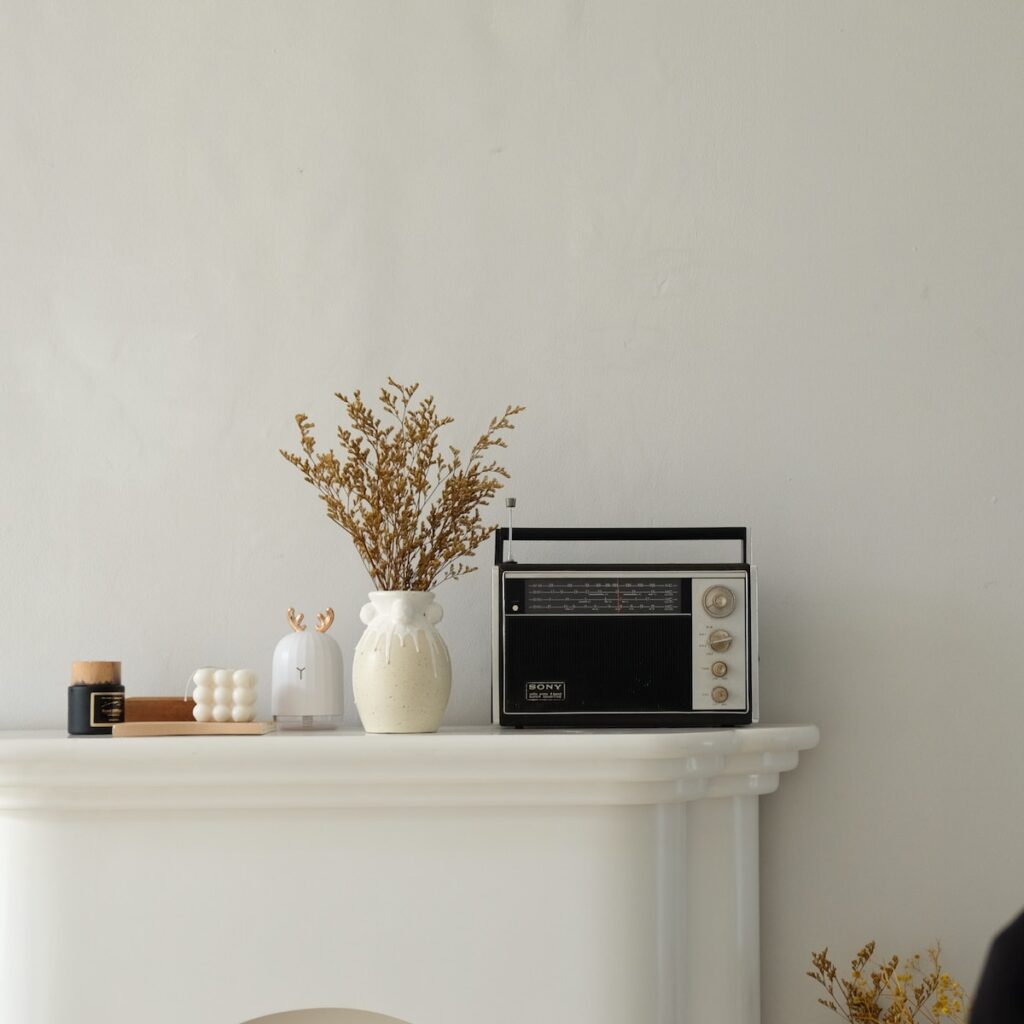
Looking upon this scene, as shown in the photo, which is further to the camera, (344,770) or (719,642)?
(719,642)

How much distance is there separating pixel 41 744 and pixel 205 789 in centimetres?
15

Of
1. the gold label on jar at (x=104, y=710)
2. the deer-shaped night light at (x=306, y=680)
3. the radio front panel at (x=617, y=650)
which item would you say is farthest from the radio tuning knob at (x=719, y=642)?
the gold label on jar at (x=104, y=710)

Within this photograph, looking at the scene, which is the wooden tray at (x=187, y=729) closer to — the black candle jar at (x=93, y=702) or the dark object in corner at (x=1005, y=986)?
the black candle jar at (x=93, y=702)

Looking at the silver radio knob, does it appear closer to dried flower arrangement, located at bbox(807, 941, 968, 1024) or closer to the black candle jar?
dried flower arrangement, located at bbox(807, 941, 968, 1024)

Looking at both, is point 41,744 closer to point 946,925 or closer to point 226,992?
point 226,992

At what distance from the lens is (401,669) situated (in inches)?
44.7

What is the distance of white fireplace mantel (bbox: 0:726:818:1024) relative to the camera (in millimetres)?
1062

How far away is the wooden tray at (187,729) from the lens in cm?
111

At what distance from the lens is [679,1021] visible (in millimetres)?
1137

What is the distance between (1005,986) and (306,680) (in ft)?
2.78

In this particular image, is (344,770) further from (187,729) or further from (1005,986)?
(1005,986)

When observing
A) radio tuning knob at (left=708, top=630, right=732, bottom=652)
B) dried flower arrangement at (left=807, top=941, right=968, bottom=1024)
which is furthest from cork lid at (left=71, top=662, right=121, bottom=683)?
dried flower arrangement at (left=807, top=941, right=968, bottom=1024)

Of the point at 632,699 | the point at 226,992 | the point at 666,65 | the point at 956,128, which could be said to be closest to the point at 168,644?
the point at 226,992

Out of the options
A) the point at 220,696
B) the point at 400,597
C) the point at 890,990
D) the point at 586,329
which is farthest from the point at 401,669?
the point at 890,990
